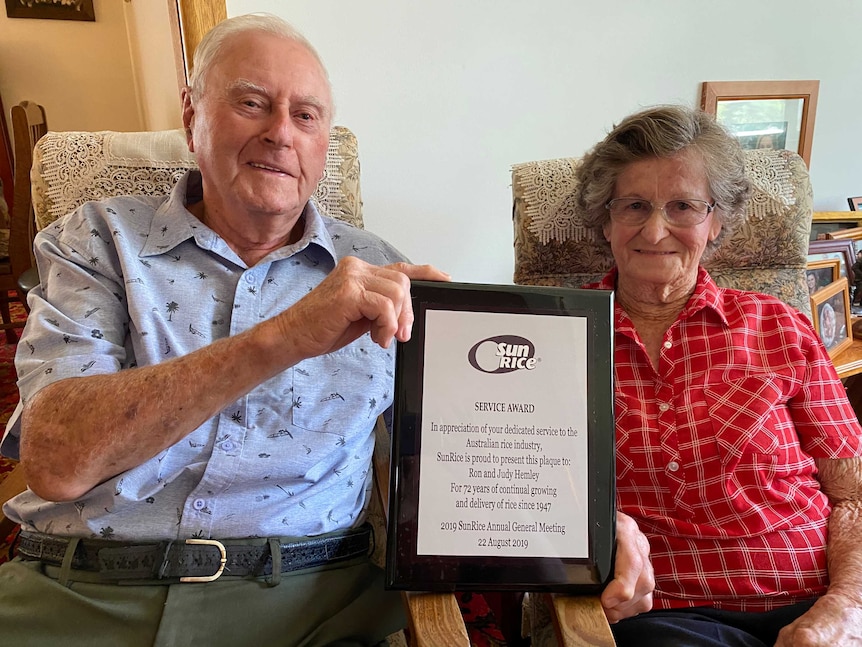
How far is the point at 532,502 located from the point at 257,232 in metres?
0.69

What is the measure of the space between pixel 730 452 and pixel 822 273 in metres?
1.06

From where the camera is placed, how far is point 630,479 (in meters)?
1.08

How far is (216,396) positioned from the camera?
79 cm

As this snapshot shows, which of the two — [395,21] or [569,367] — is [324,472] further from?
[395,21]

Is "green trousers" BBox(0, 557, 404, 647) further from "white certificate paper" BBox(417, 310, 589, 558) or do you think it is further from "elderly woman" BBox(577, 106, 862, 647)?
"elderly woman" BBox(577, 106, 862, 647)

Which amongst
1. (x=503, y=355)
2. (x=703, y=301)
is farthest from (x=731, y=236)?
(x=503, y=355)

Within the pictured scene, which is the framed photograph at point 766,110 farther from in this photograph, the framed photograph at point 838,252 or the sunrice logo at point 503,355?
the sunrice logo at point 503,355

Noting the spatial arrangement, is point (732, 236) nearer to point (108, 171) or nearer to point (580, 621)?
point (580, 621)

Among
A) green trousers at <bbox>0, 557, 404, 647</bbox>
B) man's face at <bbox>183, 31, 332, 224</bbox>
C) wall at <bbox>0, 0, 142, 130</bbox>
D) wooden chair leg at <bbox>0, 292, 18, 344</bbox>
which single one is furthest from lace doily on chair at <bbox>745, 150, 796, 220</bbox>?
wall at <bbox>0, 0, 142, 130</bbox>

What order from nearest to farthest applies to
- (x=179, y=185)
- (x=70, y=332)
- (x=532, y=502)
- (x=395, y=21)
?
(x=532, y=502) → (x=70, y=332) → (x=179, y=185) → (x=395, y=21)

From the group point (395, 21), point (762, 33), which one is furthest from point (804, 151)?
point (395, 21)

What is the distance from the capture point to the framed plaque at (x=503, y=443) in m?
0.77

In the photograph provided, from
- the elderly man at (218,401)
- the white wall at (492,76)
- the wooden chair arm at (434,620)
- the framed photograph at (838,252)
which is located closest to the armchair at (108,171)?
the elderly man at (218,401)

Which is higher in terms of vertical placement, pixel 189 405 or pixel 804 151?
pixel 804 151
